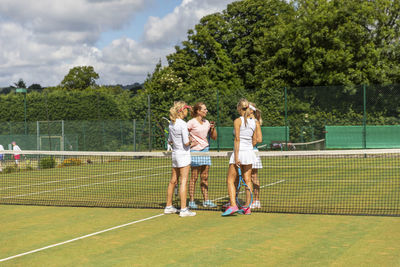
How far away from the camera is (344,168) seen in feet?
53.8

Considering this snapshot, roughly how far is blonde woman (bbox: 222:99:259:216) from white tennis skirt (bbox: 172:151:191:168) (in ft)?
2.33

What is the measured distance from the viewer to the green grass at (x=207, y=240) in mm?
5645

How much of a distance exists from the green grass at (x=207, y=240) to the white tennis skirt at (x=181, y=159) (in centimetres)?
85

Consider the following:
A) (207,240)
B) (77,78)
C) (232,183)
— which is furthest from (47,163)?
(77,78)

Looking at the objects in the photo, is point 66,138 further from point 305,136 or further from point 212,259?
point 212,259

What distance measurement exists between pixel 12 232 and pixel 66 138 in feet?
52.4

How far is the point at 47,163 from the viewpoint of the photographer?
2002cm

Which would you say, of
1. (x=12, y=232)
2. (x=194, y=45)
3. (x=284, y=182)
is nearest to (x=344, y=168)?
(x=284, y=182)

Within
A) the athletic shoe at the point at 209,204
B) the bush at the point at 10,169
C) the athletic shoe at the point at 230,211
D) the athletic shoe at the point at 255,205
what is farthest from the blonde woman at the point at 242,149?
the bush at the point at 10,169

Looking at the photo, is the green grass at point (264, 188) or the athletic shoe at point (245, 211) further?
the green grass at point (264, 188)

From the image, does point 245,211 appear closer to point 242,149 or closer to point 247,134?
point 242,149

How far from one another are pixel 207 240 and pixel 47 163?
14675 mm

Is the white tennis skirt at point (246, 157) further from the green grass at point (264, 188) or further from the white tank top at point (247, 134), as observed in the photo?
the green grass at point (264, 188)

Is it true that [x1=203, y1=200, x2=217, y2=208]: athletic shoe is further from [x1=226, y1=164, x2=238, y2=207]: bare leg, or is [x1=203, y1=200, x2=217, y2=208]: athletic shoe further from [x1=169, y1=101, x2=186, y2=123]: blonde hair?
[x1=169, y1=101, x2=186, y2=123]: blonde hair
